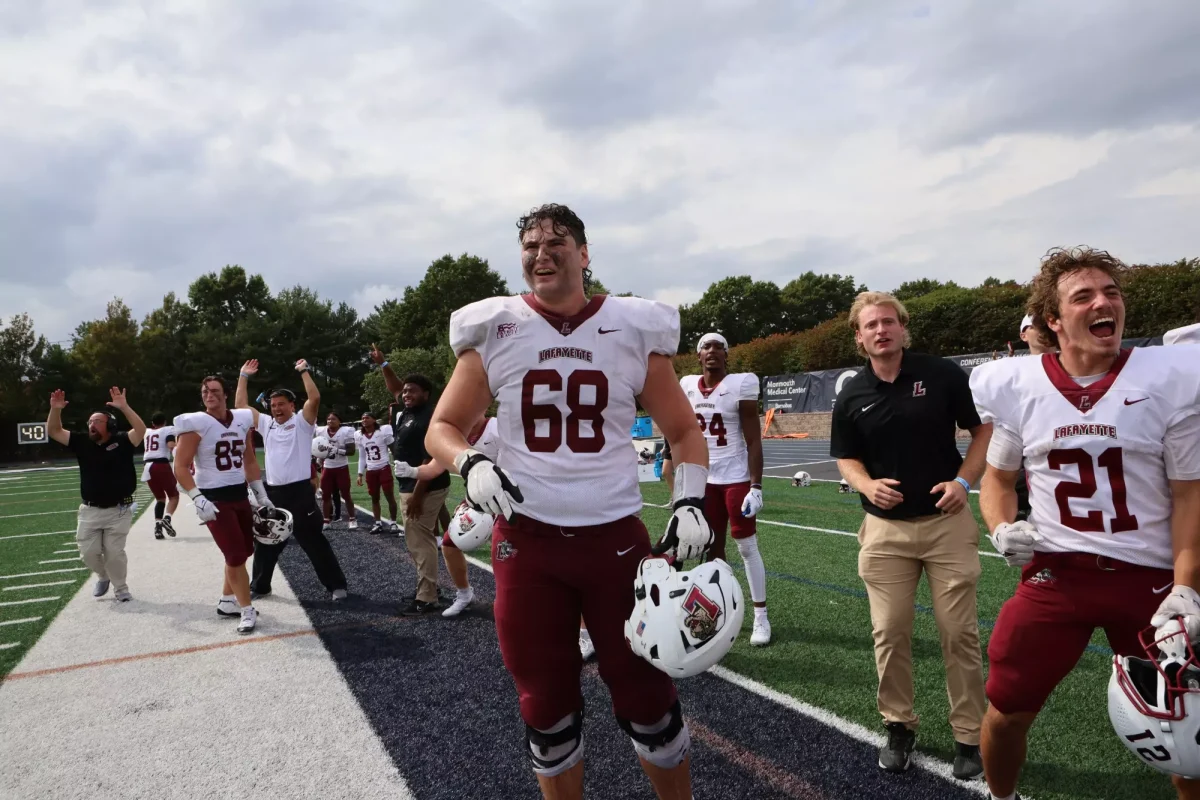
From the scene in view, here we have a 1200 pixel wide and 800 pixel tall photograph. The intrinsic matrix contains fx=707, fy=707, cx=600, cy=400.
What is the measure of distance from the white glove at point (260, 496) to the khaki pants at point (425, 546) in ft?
4.61

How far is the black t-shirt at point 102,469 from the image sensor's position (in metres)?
7.09

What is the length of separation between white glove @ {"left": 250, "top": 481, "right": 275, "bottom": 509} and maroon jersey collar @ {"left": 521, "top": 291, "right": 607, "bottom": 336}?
522cm

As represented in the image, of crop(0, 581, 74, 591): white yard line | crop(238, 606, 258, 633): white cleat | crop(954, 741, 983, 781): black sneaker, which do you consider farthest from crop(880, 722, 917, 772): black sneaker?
crop(0, 581, 74, 591): white yard line

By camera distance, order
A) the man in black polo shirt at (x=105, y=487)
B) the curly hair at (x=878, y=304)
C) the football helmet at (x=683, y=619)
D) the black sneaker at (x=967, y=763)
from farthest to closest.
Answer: the man in black polo shirt at (x=105, y=487) < the curly hair at (x=878, y=304) < the black sneaker at (x=967, y=763) < the football helmet at (x=683, y=619)

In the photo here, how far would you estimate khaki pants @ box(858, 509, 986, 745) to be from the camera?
323 cm

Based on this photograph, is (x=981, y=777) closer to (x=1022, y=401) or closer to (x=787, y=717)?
(x=787, y=717)

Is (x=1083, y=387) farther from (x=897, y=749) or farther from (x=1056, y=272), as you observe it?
(x=897, y=749)

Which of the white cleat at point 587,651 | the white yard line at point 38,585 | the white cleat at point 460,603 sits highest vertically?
the white cleat at point 460,603

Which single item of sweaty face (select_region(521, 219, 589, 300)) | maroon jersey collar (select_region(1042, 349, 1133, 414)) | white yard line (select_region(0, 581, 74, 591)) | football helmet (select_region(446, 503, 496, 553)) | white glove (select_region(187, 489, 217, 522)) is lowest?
white yard line (select_region(0, 581, 74, 591))

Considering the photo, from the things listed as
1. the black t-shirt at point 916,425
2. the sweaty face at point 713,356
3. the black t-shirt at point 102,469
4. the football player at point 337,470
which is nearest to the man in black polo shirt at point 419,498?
the sweaty face at point 713,356

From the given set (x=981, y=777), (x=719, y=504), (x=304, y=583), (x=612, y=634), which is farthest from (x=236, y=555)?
(x=981, y=777)

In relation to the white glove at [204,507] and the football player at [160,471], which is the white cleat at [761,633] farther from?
the football player at [160,471]

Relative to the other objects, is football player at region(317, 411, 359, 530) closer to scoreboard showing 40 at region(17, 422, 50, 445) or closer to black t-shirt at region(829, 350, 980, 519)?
black t-shirt at region(829, 350, 980, 519)

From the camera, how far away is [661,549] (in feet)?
7.51
